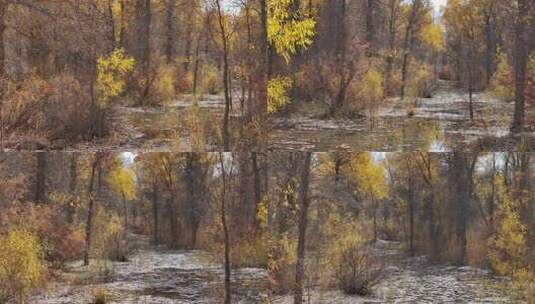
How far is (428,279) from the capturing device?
10.2 metres

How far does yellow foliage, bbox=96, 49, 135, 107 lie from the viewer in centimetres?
1179

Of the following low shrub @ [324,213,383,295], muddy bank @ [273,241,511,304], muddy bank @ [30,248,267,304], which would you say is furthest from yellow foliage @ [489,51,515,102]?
muddy bank @ [30,248,267,304]

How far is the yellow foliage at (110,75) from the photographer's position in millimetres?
11785

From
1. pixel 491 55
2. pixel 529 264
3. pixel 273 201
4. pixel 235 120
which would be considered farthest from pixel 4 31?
pixel 491 55

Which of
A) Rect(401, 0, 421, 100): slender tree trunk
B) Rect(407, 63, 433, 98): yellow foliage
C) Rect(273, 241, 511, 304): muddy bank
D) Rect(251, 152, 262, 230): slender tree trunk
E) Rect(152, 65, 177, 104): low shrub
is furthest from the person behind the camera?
Rect(401, 0, 421, 100): slender tree trunk

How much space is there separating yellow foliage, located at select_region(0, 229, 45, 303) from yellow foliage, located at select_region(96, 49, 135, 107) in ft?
9.88

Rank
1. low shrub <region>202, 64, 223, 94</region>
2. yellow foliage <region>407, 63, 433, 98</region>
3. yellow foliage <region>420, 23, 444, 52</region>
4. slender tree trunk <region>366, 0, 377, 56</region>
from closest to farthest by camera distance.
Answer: low shrub <region>202, 64, 223, 94</region>, slender tree trunk <region>366, 0, 377, 56</region>, yellow foliage <region>407, 63, 433, 98</region>, yellow foliage <region>420, 23, 444, 52</region>

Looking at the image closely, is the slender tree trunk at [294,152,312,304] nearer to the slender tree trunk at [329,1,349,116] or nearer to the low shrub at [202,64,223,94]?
the slender tree trunk at [329,1,349,116]

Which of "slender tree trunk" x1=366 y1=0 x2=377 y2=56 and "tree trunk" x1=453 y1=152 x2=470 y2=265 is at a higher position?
"slender tree trunk" x1=366 y1=0 x2=377 y2=56

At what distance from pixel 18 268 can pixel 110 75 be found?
4751 millimetres

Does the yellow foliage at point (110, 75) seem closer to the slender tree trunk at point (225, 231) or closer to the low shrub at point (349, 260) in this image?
the slender tree trunk at point (225, 231)

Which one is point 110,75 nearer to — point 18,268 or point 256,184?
point 18,268

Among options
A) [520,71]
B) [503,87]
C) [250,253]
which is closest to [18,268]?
[250,253]

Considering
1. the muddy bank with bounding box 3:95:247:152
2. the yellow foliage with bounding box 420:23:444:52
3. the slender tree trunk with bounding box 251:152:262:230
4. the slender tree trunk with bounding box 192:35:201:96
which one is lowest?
the slender tree trunk with bounding box 251:152:262:230
